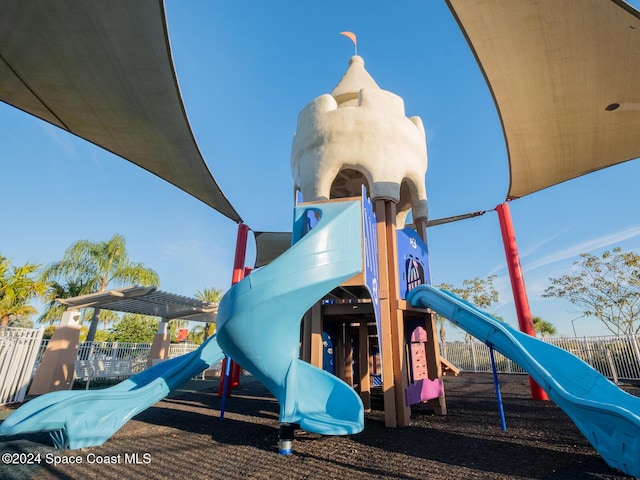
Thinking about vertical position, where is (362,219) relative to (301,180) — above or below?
below

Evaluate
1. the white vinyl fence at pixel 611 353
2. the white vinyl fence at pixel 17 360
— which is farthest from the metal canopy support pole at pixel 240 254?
the white vinyl fence at pixel 611 353

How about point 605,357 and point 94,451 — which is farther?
point 605,357

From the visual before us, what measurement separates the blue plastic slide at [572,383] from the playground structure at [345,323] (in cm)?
2

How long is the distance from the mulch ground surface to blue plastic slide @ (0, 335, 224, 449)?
0.79ft

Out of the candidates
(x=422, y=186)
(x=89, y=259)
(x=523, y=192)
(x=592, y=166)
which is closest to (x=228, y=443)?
(x=422, y=186)

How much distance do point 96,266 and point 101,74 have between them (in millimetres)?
18358

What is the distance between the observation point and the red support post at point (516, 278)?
933 centimetres

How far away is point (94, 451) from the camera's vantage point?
5.12 meters

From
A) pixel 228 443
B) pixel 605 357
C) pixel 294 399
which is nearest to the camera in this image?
pixel 294 399

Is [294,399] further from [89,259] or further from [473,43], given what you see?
[89,259]

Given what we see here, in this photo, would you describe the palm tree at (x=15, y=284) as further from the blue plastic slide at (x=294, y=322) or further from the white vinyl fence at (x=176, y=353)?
the blue plastic slide at (x=294, y=322)

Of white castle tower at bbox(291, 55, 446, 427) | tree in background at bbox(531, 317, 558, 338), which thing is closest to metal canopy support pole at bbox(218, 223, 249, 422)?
white castle tower at bbox(291, 55, 446, 427)

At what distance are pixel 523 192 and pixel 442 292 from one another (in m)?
5.60

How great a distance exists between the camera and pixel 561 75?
664 centimetres
